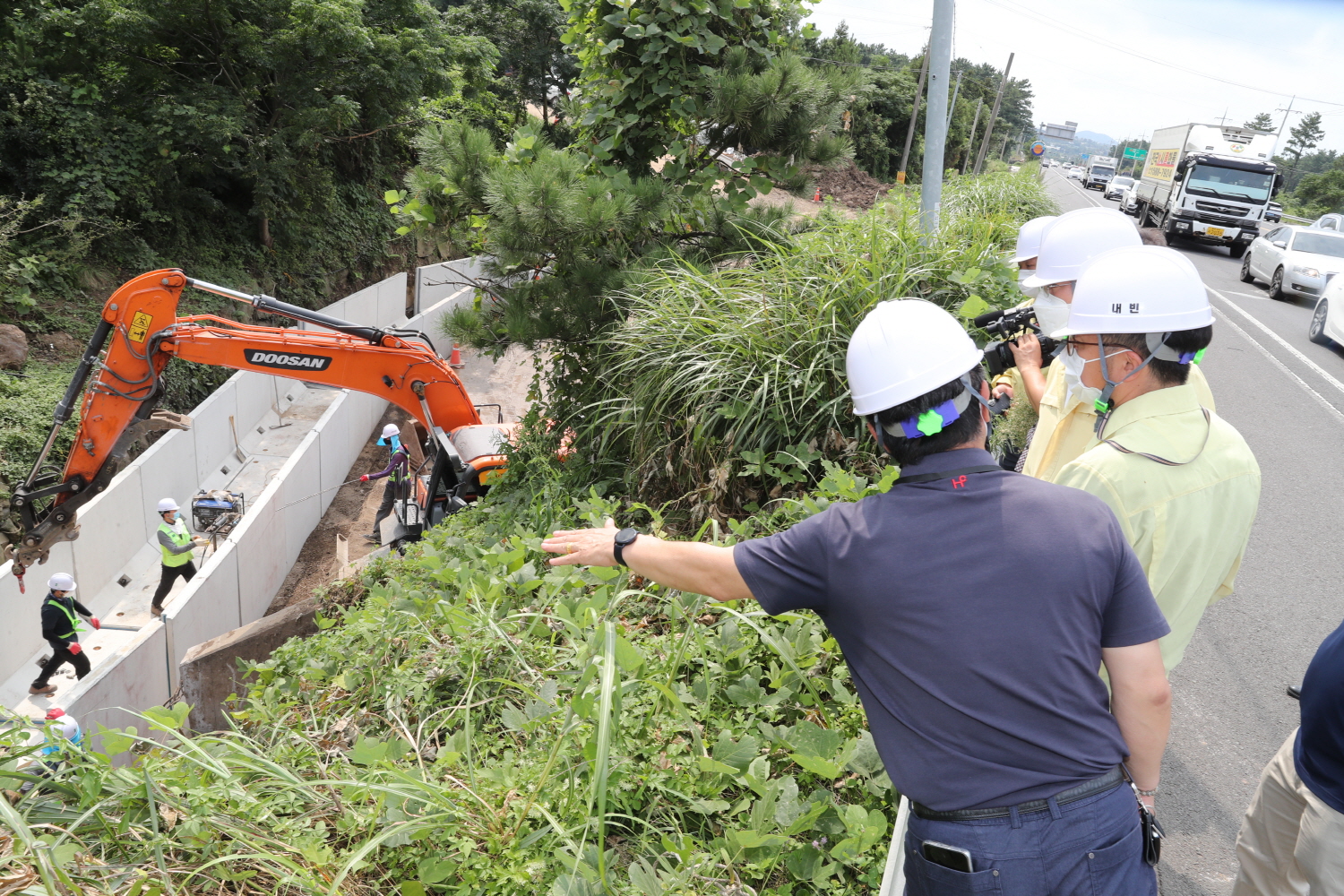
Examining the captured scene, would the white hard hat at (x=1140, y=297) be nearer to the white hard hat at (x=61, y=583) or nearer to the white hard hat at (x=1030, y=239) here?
the white hard hat at (x=1030, y=239)

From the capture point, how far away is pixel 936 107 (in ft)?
19.5

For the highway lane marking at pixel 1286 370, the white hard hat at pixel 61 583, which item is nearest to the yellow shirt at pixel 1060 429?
the highway lane marking at pixel 1286 370

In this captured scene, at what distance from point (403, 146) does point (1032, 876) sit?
26363 mm

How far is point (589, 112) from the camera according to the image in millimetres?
5855

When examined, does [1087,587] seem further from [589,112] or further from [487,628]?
[589,112]

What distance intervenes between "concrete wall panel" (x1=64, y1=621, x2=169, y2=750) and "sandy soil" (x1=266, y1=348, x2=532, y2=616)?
1.73m

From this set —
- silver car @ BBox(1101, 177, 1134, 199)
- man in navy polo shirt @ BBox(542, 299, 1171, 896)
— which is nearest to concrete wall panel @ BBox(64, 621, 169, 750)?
man in navy polo shirt @ BBox(542, 299, 1171, 896)

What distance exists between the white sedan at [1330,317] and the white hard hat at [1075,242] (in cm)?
1068

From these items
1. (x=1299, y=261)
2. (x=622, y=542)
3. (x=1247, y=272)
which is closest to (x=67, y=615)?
(x=622, y=542)

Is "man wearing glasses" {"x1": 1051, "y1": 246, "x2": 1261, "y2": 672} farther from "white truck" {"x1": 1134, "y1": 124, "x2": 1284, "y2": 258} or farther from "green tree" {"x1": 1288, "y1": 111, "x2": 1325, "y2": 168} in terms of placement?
"green tree" {"x1": 1288, "y1": 111, "x2": 1325, "y2": 168}

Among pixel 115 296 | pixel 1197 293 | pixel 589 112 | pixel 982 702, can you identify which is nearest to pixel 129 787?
pixel 982 702

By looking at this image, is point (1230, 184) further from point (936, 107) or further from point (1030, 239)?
point (1030, 239)

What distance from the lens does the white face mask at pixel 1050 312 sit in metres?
3.25

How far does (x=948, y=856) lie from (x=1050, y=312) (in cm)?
232
